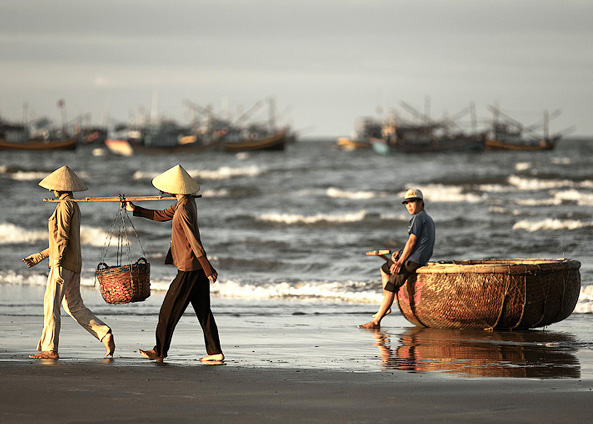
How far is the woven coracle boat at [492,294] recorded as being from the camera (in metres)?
9.66

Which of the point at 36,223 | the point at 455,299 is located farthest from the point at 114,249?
the point at 455,299

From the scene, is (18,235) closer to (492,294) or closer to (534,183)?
(492,294)

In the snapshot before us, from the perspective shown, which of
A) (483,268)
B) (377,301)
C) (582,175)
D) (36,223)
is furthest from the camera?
(582,175)

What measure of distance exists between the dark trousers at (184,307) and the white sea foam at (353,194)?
28.7 metres

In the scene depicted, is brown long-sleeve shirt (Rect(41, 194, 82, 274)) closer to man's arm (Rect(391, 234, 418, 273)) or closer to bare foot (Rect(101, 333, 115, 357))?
bare foot (Rect(101, 333, 115, 357))

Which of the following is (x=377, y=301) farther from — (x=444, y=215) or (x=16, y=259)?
(x=444, y=215)

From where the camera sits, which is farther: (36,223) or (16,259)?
(36,223)

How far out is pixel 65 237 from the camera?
25.2 ft

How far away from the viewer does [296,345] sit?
28.6ft

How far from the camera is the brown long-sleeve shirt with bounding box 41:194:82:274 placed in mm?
7652

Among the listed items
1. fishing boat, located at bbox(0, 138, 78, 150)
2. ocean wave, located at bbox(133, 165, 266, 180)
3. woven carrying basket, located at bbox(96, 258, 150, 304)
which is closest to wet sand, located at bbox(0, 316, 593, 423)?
woven carrying basket, located at bbox(96, 258, 150, 304)

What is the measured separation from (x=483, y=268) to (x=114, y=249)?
438 inches

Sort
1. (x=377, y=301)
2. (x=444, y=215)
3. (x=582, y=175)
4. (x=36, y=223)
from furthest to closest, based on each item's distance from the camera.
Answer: (x=582, y=175)
(x=444, y=215)
(x=36, y=223)
(x=377, y=301)

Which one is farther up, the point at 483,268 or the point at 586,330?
the point at 483,268
